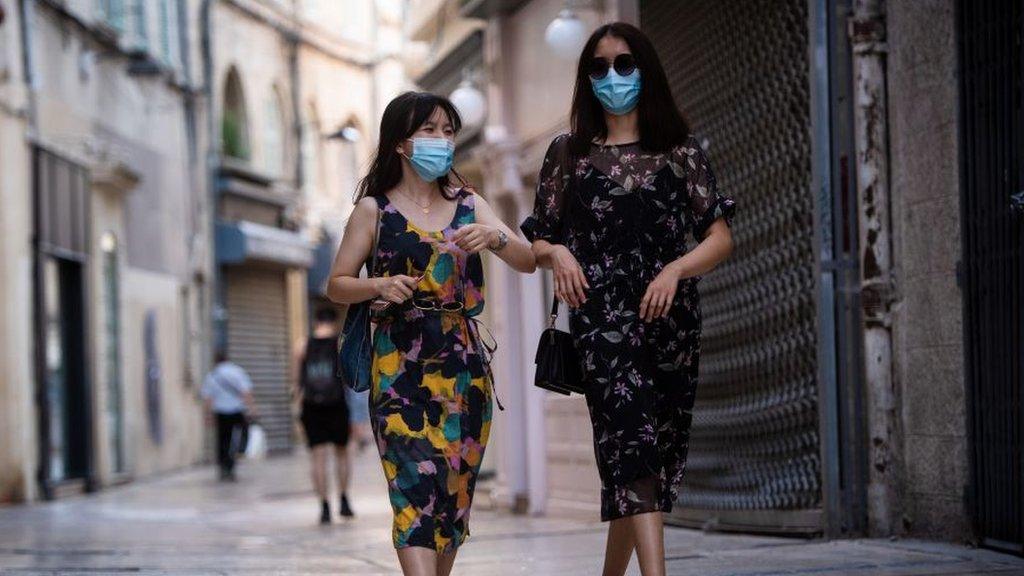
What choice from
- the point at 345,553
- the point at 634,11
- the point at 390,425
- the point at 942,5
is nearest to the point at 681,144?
the point at 390,425

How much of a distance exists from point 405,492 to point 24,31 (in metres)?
14.6

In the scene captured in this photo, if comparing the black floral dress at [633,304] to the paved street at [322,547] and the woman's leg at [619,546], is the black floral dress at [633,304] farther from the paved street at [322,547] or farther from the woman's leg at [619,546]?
the paved street at [322,547]

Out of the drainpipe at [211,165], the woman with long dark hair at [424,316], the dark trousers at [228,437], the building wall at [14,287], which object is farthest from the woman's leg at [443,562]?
the drainpipe at [211,165]

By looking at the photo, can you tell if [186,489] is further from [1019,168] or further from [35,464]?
[1019,168]

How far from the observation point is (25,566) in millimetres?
10008

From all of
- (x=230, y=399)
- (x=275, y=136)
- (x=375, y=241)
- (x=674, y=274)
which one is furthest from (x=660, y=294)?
(x=275, y=136)

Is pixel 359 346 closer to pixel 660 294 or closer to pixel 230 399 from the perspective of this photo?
pixel 660 294

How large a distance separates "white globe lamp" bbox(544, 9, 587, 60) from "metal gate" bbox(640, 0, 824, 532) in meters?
1.52

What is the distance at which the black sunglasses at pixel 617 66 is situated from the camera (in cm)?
575

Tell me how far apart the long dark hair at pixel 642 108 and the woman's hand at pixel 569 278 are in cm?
34

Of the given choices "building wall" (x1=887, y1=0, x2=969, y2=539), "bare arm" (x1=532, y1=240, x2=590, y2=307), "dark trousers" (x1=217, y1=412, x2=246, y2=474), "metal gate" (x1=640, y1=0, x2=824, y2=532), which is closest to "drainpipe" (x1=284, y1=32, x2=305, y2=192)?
"dark trousers" (x1=217, y1=412, x2=246, y2=474)

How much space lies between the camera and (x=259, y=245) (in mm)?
31109

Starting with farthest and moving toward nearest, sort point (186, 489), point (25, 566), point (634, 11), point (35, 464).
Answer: point (186, 489) < point (35, 464) < point (634, 11) < point (25, 566)

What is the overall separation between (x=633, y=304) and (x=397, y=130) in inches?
36.2
